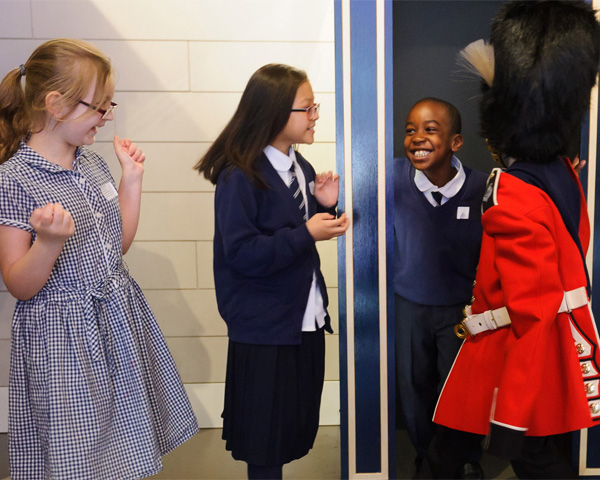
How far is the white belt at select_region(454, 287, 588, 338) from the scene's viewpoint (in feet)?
5.46

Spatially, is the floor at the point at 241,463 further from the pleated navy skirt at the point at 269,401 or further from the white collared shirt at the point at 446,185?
the white collared shirt at the point at 446,185

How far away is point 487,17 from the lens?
7.01 feet

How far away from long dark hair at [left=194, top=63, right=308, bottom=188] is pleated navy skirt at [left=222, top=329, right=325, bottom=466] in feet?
1.75

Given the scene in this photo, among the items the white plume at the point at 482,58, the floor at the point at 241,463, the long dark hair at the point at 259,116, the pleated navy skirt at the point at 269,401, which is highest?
the white plume at the point at 482,58

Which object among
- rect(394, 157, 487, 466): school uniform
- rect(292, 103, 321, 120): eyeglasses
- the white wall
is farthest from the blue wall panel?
the white wall

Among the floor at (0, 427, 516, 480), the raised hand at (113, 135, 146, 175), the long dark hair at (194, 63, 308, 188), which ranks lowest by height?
the floor at (0, 427, 516, 480)

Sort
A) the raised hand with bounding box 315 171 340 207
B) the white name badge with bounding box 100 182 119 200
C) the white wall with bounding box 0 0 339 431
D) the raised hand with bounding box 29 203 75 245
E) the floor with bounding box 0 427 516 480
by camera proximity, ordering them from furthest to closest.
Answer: the white wall with bounding box 0 0 339 431
the floor with bounding box 0 427 516 480
the raised hand with bounding box 315 171 340 207
the white name badge with bounding box 100 182 119 200
the raised hand with bounding box 29 203 75 245

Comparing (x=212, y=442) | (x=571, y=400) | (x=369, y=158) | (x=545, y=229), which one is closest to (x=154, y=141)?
(x=369, y=158)

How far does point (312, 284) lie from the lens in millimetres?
1950

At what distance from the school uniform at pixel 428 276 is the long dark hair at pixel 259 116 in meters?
0.46

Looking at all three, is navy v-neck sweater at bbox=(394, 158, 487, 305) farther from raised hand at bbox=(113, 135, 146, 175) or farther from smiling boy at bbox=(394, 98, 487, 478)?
raised hand at bbox=(113, 135, 146, 175)

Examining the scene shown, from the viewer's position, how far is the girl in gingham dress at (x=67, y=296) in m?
1.58

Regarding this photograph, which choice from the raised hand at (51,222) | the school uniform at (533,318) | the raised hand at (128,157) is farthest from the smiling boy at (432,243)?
the raised hand at (51,222)

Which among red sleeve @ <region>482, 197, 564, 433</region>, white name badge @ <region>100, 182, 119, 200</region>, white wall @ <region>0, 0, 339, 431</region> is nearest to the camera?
red sleeve @ <region>482, 197, 564, 433</region>
